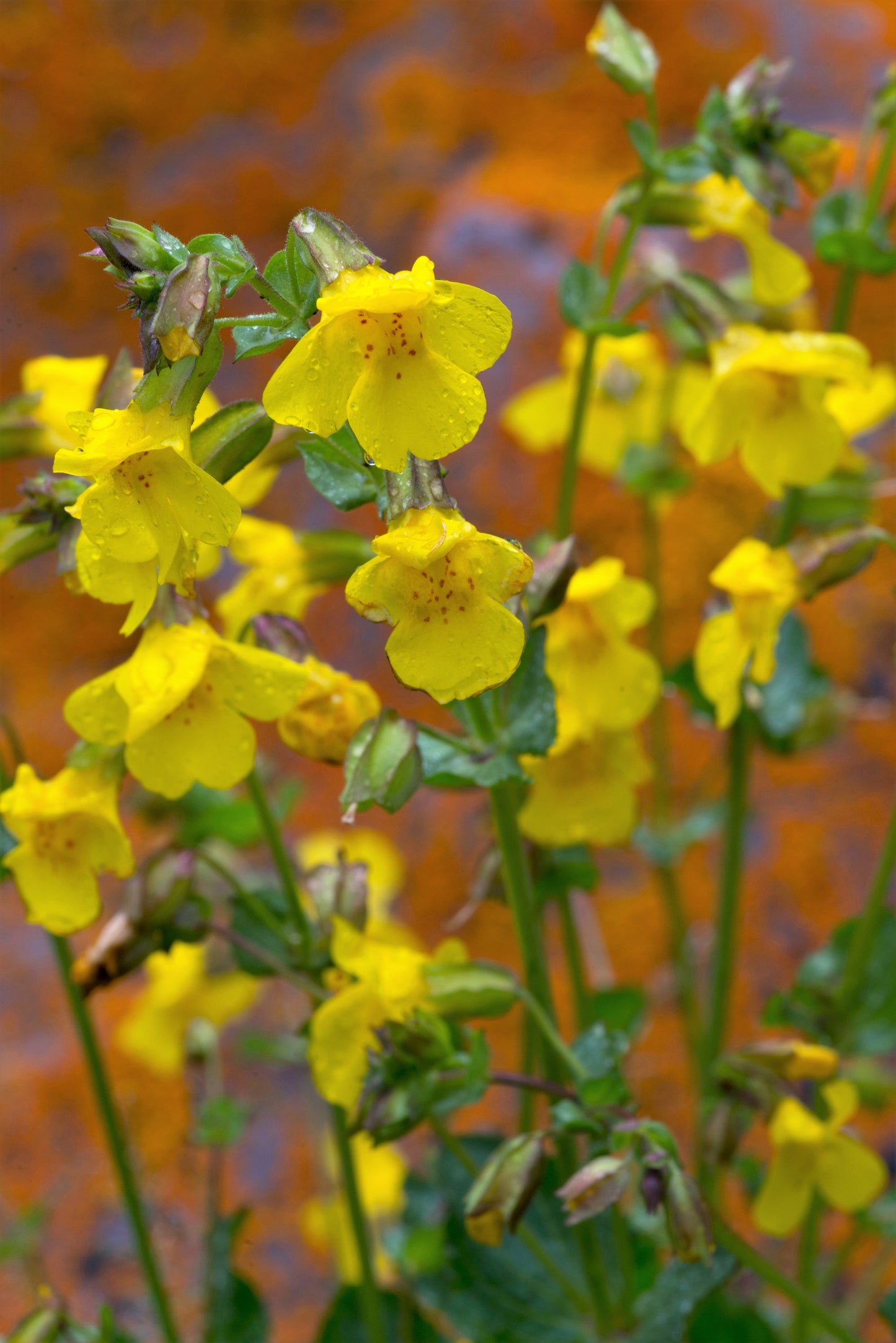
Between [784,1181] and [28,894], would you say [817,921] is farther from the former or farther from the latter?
[28,894]

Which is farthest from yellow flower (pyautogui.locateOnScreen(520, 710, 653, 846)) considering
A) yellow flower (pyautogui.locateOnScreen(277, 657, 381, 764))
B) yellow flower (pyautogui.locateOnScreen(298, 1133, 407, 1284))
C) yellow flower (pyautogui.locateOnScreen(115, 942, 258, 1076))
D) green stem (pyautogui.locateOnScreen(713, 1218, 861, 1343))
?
yellow flower (pyautogui.locateOnScreen(298, 1133, 407, 1284))

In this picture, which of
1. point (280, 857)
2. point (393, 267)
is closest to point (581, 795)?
point (280, 857)

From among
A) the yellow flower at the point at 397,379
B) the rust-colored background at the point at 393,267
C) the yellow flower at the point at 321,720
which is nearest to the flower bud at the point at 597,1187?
the yellow flower at the point at 321,720

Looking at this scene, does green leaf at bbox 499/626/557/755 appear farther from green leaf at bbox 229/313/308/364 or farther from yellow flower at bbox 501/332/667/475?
yellow flower at bbox 501/332/667/475

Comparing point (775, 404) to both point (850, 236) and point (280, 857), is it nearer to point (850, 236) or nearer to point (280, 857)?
point (850, 236)

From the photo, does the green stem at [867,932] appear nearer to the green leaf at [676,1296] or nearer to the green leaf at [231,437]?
the green leaf at [676,1296]

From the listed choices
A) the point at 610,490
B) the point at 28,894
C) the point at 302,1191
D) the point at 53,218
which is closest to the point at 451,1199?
the point at 28,894
